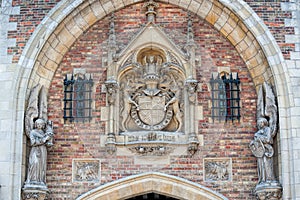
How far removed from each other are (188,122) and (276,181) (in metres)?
1.90

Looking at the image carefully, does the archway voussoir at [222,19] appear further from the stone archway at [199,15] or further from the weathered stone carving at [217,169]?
the weathered stone carving at [217,169]

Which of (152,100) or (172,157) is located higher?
(152,100)

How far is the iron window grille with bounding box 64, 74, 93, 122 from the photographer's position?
480 inches

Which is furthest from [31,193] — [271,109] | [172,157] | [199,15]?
[199,15]

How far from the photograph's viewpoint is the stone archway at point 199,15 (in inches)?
460

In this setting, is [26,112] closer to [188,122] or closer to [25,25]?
[25,25]

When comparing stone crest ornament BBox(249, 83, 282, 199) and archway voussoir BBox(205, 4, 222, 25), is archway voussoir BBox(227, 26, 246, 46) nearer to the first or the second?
archway voussoir BBox(205, 4, 222, 25)

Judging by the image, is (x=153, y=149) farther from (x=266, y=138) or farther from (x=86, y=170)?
(x=266, y=138)

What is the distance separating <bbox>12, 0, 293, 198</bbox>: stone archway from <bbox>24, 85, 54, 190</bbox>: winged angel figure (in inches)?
6.5

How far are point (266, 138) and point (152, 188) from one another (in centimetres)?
220

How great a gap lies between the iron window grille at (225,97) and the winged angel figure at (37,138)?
3.05 metres

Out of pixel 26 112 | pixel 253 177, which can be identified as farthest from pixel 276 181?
pixel 26 112

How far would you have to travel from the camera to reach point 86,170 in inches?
466

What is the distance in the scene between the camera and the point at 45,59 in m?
12.2
